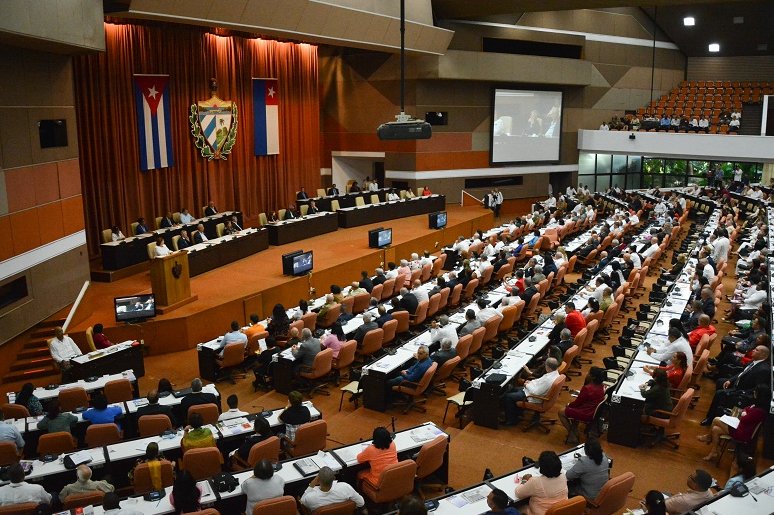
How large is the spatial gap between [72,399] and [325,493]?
458 centimetres

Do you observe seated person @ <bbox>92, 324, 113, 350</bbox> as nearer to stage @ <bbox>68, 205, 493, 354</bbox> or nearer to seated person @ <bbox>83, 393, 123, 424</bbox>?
stage @ <bbox>68, 205, 493, 354</bbox>

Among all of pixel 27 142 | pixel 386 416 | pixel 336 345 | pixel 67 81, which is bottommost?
Result: pixel 386 416

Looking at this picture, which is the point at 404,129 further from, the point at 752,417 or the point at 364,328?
the point at 752,417

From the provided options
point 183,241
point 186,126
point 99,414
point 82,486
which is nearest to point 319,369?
point 99,414

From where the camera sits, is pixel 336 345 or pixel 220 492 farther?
pixel 336 345

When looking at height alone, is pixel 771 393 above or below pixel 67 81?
below

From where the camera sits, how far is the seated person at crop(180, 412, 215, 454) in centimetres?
719

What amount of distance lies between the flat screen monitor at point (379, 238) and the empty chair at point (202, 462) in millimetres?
11516

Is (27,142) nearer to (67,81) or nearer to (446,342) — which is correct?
(67,81)

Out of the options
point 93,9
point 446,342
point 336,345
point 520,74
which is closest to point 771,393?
point 446,342

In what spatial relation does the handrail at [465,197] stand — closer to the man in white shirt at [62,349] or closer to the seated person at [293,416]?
the man in white shirt at [62,349]

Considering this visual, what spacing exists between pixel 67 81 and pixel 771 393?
12762 millimetres

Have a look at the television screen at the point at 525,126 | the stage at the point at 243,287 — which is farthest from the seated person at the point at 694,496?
the television screen at the point at 525,126

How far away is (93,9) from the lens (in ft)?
38.4
